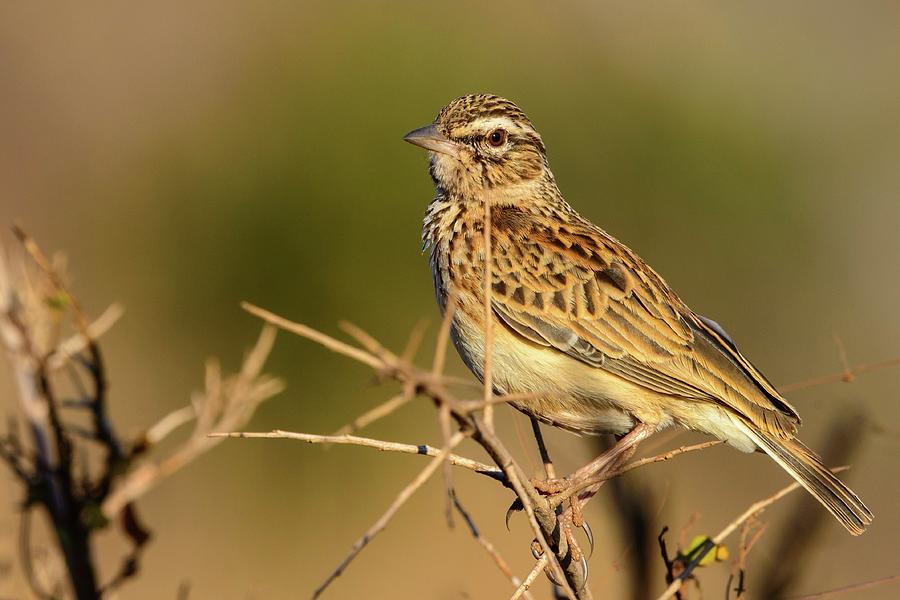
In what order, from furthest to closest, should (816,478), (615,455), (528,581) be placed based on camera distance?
1. (615,455)
2. (816,478)
3. (528,581)

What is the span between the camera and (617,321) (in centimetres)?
537

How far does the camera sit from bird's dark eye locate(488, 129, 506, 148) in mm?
5914

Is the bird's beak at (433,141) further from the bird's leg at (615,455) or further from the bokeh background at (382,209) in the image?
the bokeh background at (382,209)

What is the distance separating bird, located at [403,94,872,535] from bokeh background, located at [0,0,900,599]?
3778 mm

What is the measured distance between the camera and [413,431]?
38.2ft

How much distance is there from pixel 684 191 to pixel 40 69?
Result: 10.4 m

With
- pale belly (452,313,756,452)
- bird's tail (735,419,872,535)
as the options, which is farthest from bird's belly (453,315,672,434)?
bird's tail (735,419,872,535)

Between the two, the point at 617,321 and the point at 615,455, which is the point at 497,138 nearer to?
the point at 617,321

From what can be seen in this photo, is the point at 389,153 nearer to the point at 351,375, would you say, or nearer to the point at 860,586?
the point at 351,375

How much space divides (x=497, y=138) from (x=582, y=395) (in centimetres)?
162

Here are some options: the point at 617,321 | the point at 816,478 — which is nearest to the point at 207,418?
the point at 617,321

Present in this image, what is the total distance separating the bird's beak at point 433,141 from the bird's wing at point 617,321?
517 millimetres

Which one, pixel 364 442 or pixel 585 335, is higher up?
pixel 364 442

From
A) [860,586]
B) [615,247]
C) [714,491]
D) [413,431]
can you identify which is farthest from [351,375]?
[860,586]
